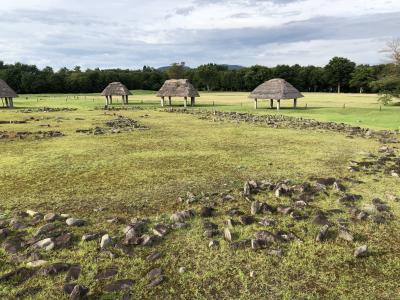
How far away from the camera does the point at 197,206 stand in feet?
29.8

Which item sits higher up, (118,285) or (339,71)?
(339,71)

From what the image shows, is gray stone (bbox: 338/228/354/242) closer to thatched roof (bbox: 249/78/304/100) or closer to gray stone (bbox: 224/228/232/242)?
gray stone (bbox: 224/228/232/242)

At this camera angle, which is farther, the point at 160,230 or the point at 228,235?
the point at 160,230

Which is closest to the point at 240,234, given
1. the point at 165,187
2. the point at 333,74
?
the point at 165,187

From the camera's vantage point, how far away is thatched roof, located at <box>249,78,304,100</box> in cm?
4570

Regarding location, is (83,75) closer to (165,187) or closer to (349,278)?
(165,187)

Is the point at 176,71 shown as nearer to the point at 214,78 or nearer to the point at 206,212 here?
the point at 214,78

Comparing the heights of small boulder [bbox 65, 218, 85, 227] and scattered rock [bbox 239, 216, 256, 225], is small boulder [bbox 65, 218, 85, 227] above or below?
above

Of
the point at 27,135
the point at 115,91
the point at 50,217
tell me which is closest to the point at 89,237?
the point at 50,217

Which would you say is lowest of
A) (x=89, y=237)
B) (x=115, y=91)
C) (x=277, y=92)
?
(x=89, y=237)

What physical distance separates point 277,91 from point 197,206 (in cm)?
3992

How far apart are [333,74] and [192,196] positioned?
97.6 metres

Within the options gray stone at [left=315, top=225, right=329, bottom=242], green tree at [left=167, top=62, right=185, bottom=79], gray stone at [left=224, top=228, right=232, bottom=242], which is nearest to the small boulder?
gray stone at [left=224, top=228, right=232, bottom=242]

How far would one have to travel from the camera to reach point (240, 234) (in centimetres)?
737
